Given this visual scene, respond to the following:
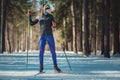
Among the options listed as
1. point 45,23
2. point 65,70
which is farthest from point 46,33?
point 65,70

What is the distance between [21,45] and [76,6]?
137 feet

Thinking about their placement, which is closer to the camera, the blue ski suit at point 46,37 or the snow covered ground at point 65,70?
the snow covered ground at point 65,70

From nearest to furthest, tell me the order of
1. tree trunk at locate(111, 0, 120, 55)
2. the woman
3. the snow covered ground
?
the snow covered ground → the woman → tree trunk at locate(111, 0, 120, 55)

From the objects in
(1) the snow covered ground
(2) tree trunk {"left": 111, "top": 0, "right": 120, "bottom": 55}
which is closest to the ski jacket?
(1) the snow covered ground

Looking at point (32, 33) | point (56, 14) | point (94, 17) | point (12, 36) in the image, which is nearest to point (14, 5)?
point (56, 14)

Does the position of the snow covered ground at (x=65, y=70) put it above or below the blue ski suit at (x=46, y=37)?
below

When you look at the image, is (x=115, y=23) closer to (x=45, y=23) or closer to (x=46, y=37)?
(x=45, y=23)

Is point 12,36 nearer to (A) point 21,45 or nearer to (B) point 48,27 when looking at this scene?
(A) point 21,45

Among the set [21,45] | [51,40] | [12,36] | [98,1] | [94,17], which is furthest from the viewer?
[21,45]

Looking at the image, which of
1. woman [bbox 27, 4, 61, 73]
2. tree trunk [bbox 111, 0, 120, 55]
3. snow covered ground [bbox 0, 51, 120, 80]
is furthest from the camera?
tree trunk [bbox 111, 0, 120, 55]

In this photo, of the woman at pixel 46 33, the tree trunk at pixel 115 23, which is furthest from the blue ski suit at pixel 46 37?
the tree trunk at pixel 115 23

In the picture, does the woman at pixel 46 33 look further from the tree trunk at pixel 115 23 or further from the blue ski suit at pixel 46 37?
the tree trunk at pixel 115 23

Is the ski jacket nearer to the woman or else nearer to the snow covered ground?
the woman

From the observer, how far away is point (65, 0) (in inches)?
1860
